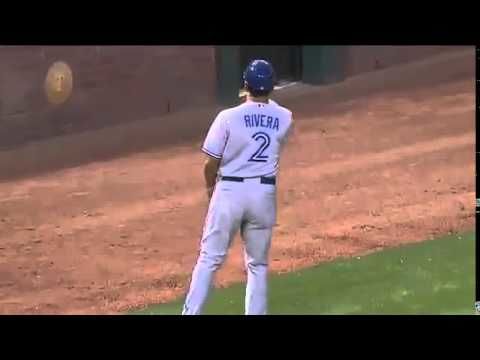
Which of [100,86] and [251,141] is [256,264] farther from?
[100,86]

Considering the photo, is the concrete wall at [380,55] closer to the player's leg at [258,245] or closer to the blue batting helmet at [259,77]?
the blue batting helmet at [259,77]

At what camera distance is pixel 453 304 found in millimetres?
7410

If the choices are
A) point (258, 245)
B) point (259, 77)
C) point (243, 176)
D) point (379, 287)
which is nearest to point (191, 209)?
point (379, 287)

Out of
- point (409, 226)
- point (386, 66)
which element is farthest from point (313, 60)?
point (409, 226)

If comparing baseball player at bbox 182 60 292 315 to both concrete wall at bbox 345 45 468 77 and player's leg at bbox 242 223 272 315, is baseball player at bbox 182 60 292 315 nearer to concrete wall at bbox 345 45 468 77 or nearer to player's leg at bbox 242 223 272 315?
player's leg at bbox 242 223 272 315

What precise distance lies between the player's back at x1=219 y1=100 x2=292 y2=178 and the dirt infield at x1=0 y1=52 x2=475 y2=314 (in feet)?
5.77

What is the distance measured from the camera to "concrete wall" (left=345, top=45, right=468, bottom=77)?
53.2 ft

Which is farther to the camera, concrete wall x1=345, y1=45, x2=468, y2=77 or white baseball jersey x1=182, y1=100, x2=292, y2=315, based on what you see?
concrete wall x1=345, y1=45, x2=468, y2=77

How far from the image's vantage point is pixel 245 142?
6625 mm

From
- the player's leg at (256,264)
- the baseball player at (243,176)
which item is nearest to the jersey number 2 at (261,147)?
the baseball player at (243,176)

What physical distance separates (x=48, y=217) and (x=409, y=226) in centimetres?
363

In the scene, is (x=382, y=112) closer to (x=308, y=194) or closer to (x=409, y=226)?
(x=308, y=194)

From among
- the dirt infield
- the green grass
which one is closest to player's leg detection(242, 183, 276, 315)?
the green grass
